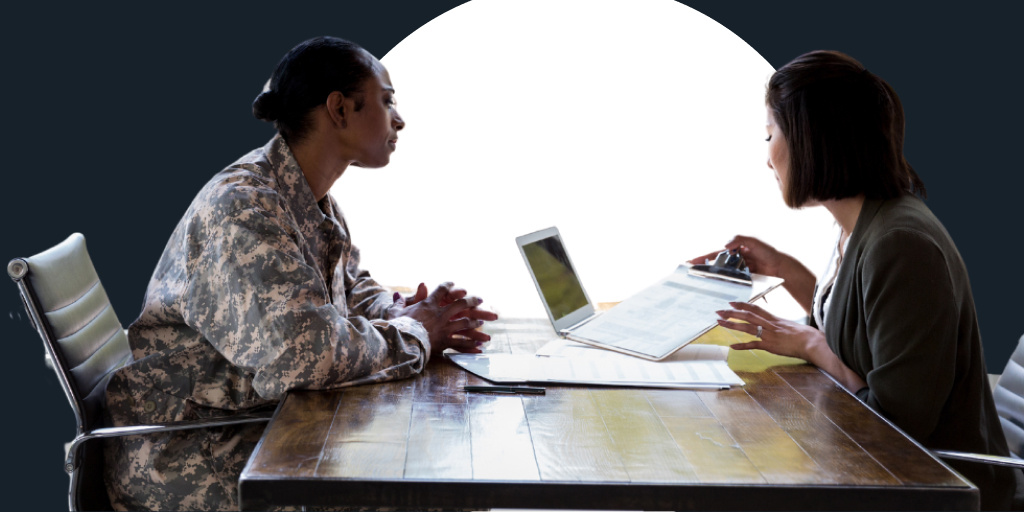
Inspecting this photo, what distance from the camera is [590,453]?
64.4 inches

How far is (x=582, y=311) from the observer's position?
265 centimetres

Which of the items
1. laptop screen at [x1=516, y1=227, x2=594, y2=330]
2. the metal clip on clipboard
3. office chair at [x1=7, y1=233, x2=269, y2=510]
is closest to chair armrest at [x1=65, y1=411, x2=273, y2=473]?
office chair at [x1=7, y1=233, x2=269, y2=510]

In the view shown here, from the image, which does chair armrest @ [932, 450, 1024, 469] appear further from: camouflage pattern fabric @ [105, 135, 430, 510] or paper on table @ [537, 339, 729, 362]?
camouflage pattern fabric @ [105, 135, 430, 510]

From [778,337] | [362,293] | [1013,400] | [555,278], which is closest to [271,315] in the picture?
[362,293]

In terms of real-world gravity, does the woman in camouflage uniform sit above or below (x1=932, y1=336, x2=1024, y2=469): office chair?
above

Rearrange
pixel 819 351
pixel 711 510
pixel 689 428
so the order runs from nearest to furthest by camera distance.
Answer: pixel 711 510
pixel 689 428
pixel 819 351

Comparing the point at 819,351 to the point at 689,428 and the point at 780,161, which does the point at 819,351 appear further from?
the point at 689,428

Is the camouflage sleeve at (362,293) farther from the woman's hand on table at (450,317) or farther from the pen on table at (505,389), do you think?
the pen on table at (505,389)

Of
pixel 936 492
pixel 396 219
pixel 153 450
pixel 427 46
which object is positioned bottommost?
pixel 936 492

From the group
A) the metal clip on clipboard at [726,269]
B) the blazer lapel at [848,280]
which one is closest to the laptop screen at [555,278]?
the metal clip on clipboard at [726,269]

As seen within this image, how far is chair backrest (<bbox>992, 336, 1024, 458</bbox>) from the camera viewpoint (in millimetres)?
2328

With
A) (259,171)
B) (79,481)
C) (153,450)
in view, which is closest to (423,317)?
(259,171)

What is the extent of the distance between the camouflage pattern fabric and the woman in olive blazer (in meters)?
0.95

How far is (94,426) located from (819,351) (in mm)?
1696
